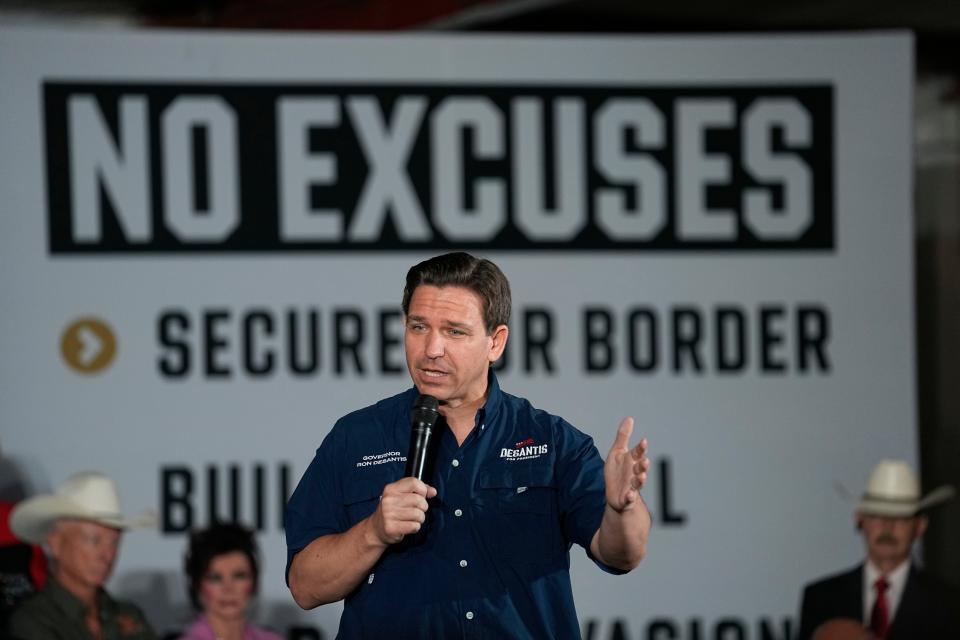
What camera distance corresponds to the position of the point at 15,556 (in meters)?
3.88

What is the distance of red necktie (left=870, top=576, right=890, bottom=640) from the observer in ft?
13.8

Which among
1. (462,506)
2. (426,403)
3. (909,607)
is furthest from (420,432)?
(909,607)

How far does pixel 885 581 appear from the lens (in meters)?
4.23

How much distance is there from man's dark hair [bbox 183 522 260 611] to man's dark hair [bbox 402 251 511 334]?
7.57 feet

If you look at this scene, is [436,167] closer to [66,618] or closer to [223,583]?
[223,583]

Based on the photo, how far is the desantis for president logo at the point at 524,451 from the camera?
74.1 inches

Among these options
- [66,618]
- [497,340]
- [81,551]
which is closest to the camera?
[497,340]

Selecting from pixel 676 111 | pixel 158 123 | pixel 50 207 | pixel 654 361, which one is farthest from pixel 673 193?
pixel 50 207

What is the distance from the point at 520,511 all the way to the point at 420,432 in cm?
20

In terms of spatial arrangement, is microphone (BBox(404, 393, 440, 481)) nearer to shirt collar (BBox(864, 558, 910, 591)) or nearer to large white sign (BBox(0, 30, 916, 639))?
large white sign (BBox(0, 30, 916, 639))

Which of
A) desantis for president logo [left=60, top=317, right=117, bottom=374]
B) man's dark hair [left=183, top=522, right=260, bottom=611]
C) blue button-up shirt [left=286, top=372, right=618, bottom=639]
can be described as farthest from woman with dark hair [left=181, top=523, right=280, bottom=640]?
blue button-up shirt [left=286, top=372, right=618, bottom=639]

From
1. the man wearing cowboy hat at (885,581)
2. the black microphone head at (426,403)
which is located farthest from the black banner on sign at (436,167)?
the black microphone head at (426,403)

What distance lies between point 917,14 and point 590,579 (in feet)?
8.23

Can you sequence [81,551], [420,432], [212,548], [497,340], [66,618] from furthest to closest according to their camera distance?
[212,548] < [81,551] < [66,618] < [497,340] < [420,432]
